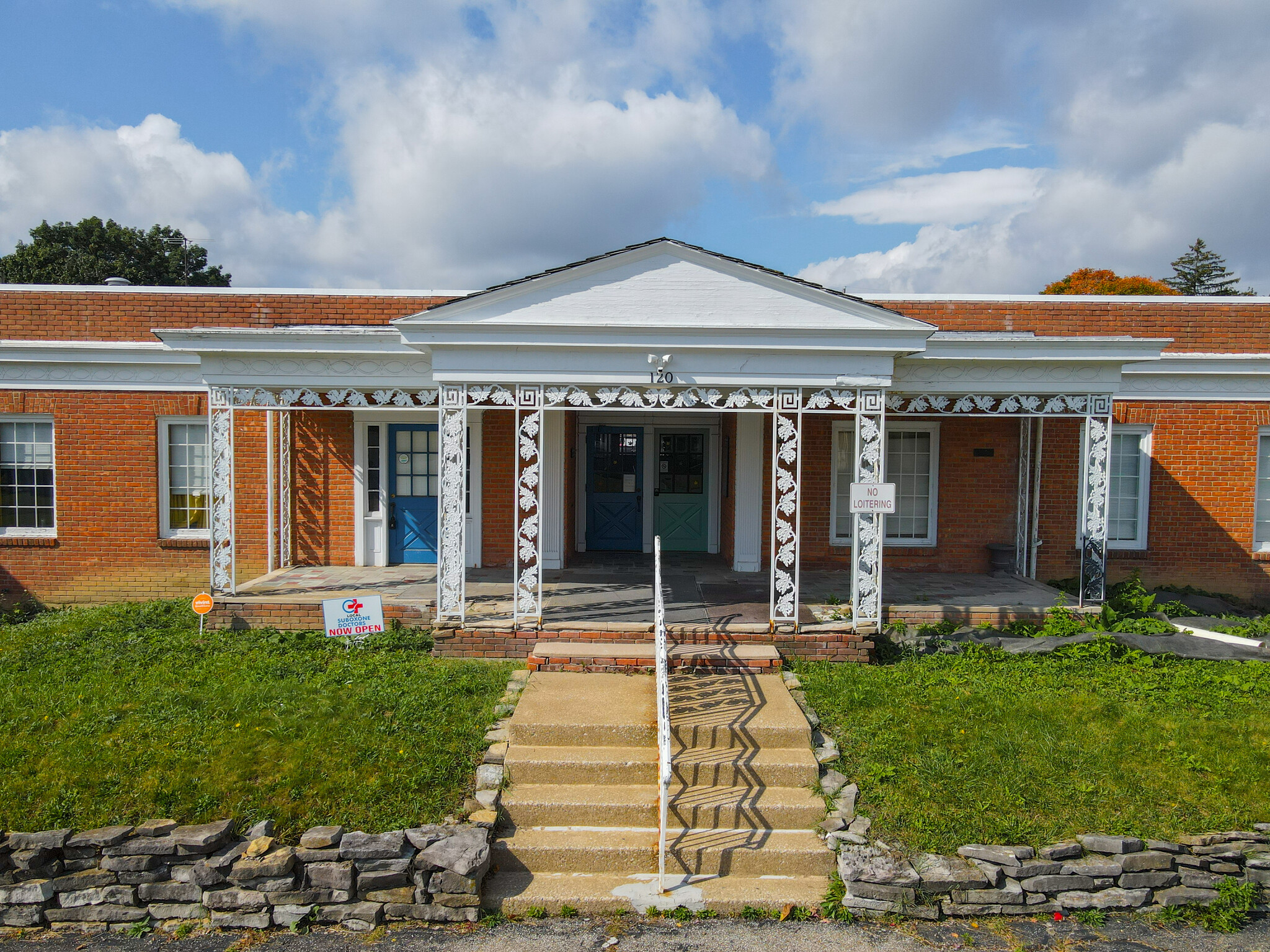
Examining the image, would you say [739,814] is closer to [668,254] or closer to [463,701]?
[463,701]

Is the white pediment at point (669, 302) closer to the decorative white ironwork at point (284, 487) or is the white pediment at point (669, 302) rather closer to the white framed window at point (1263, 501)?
the decorative white ironwork at point (284, 487)

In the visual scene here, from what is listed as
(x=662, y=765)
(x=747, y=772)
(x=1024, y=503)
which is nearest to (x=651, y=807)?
(x=747, y=772)

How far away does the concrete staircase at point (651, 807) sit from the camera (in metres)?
4.79

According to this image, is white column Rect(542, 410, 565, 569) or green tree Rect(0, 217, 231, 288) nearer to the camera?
white column Rect(542, 410, 565, 569)

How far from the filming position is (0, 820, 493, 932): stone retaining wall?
4.64m

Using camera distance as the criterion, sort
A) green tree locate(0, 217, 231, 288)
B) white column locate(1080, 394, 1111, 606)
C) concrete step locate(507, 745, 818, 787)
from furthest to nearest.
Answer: green tree locate(0, 217, 231, 288), white column locate(1080, 394, 1111, 606), concrete step locate(507, 745, 818, 787)

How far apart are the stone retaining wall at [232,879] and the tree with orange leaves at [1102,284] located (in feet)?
107

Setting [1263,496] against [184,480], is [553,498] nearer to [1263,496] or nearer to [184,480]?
[184,480]

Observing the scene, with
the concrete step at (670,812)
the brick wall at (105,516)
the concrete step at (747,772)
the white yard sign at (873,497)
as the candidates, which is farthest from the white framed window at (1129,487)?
the brick wall at (105,516)

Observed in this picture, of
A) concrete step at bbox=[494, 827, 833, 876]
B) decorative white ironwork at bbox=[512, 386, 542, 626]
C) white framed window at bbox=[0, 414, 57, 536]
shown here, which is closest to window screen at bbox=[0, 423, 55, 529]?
white framed window at bbox=[0, 414, 57, 536]

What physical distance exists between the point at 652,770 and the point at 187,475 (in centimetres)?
884

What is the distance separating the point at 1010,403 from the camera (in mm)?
8898

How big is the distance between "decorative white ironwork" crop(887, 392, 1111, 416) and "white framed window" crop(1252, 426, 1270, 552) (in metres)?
4.36

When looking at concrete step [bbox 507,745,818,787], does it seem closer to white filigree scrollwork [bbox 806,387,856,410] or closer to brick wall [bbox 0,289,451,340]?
white filigree scrollwork [bbox 806,387,856,410]
